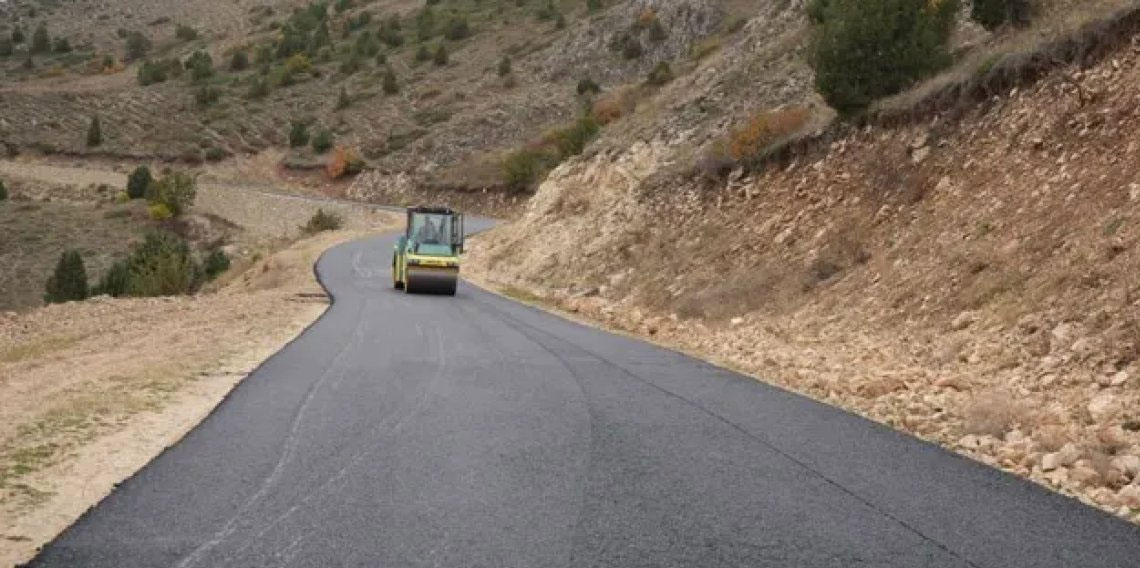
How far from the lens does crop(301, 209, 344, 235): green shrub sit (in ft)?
200

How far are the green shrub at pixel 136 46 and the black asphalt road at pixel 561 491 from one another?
5131 inches

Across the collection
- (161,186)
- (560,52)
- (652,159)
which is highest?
(560,52)

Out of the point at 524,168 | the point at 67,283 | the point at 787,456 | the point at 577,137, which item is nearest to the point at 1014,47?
the point at 787,456

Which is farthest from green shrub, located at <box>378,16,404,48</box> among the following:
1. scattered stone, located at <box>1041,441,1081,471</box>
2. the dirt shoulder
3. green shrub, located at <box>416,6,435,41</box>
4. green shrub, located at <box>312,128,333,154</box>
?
scattered stone, located at <box>1041,441,1081,471</box>

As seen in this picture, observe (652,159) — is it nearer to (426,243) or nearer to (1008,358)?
(426,243)

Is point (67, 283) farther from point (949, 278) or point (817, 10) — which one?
point (949, 278)

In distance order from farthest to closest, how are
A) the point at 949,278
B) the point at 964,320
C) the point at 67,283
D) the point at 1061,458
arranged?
the point at 67,283 < the point at 949,278 < the point at 964,320 < the point at 1061,458

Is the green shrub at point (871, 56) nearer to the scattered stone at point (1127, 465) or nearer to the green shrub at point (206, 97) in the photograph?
the scattered stone at point (1127, 465)

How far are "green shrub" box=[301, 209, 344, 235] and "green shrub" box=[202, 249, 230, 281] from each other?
24.7 ft

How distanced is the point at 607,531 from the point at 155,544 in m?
2.74

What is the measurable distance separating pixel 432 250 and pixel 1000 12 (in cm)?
1665

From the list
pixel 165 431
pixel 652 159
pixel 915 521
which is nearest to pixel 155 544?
pixel 165 431

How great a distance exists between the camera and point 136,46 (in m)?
130

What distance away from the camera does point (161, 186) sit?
61625 millimetres
